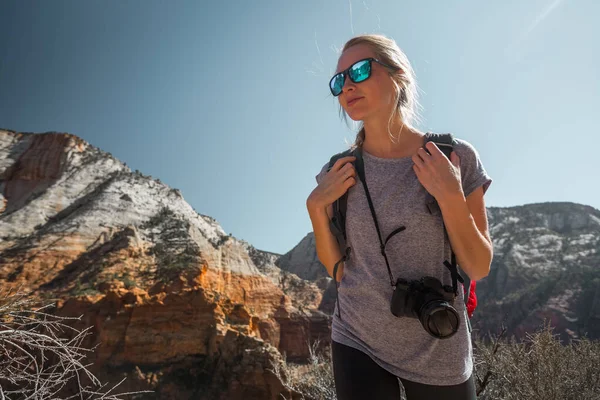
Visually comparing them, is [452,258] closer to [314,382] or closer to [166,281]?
[314,382]

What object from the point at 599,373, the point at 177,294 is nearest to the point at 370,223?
the point at 599,373

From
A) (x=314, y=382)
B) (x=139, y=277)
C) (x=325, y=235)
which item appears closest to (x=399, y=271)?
(x=325, y=235)

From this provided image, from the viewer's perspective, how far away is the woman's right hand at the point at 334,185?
1.51 m

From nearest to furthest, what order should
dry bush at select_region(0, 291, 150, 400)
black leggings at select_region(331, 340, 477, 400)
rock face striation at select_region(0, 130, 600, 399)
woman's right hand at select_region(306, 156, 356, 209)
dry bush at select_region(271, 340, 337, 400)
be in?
black leggings at select_region(331, 340, 477, 400) → woman's right hand at select_region(306, 156, 356, 209) → dry bush at select_region(0, 291, 150, 400) → dry bush at select_region(271, 340, 337, 400) → rock face striation at select_region(0, 130, 600, 399)

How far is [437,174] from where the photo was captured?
4.17ft

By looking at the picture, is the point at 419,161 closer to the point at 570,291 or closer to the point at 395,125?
the point at 395,125

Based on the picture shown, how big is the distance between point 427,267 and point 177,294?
578 inches

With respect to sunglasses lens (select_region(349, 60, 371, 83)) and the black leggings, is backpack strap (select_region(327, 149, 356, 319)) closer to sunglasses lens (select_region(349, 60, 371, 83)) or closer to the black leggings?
the black leggings

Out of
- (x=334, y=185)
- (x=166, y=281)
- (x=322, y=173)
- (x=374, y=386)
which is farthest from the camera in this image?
(x=166, y=281)

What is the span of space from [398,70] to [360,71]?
0.18 meters

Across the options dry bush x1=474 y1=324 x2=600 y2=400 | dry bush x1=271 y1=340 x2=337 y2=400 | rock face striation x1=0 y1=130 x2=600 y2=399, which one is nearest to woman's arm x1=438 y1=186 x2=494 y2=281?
dry bush x1=474 y1=324 x2=600 y2=400

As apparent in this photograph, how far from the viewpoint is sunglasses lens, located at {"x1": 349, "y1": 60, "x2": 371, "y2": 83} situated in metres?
1.56

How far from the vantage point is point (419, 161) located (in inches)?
53.1

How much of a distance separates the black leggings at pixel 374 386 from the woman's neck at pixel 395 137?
90 centimetres
